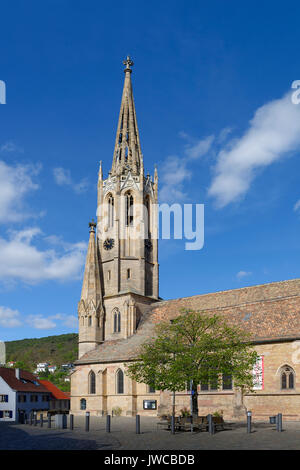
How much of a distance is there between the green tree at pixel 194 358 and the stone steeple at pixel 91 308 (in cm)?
2278

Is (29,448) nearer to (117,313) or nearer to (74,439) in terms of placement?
(74,439)

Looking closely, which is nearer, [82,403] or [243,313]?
[243,313]

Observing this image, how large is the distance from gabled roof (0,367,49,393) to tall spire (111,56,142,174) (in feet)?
95.1

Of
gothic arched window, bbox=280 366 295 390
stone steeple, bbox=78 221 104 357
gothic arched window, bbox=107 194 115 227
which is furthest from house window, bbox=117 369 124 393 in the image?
gothic arched window, bbox=107 194 115 227

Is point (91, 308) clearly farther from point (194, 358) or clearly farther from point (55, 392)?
point (194, 358)

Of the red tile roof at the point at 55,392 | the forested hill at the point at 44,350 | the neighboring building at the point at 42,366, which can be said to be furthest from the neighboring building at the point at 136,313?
the neighboring building at the point at 42,366

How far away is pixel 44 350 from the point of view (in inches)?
5802

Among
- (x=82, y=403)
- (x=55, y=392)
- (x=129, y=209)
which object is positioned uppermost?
(x=129, y=209)

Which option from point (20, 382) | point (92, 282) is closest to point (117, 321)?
point (92, 282)

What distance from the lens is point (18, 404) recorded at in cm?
6194

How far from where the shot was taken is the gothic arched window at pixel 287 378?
3684 centimetres

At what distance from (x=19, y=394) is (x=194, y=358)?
1481 inches

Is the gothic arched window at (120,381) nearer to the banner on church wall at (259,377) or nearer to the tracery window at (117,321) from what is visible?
the tracery window at (117,321)
